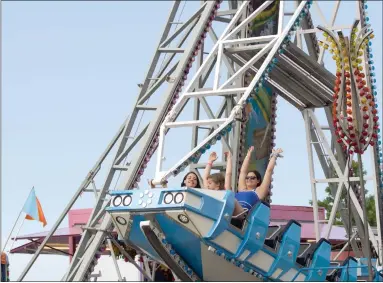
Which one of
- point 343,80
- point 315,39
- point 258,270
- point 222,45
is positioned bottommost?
point 258,270

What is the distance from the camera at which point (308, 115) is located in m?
22.7

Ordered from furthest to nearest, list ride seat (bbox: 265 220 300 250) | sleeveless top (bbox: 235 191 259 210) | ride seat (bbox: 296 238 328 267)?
1. ride seat (bbox: 296 238 328 267)
2. ride seat (bbox: 265 220 300 250)
3. sleeveless top (bbox: 235 191 259 210)

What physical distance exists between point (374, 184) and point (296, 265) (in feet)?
16.2

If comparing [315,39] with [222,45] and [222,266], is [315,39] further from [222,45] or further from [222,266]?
[222,266]

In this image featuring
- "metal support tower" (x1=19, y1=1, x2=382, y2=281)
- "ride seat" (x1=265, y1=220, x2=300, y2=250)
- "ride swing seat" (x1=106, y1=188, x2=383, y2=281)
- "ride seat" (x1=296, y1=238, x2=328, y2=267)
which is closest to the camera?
"ride swing seat" (x1=106, y1=188, x2=383, y2=281)

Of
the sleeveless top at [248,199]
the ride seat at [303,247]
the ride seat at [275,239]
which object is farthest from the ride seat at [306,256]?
the sleeveless top at [248,199]

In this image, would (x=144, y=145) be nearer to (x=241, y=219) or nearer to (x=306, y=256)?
(x=306, y=256)

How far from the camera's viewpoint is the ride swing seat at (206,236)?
1525 centimetres

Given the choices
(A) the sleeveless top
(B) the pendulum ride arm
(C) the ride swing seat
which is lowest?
(C) the ride swing seat

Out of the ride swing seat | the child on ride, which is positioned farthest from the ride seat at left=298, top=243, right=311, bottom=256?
the child on ride

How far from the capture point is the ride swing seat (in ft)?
50.0

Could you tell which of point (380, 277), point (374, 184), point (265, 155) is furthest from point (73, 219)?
point (380, 277)

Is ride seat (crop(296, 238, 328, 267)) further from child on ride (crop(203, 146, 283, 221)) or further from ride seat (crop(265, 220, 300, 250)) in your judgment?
child on ride (crop(203, 146, 283, 221))

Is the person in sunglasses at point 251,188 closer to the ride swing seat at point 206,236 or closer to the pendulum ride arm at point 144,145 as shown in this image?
the ride swing seat at point 206,236
